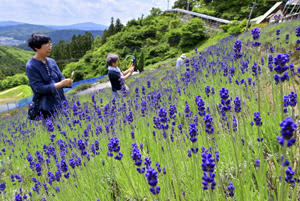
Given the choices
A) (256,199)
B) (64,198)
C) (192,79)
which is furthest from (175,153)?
(192,79)

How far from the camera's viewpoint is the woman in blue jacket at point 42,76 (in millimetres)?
3453

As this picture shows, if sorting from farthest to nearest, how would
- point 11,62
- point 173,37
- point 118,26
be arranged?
point 11,62, point 118,26, point 173,37

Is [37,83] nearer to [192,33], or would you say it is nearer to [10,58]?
[192,33]

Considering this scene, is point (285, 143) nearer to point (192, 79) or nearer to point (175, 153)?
point (175, 153)

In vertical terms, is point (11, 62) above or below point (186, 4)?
below

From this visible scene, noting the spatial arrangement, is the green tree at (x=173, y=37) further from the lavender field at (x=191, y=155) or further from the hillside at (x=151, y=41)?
the lavender field at (x=191, y=155)

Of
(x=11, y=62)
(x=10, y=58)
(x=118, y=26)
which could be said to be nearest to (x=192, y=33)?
(x=118, y=26)

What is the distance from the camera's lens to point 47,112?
4051 mm

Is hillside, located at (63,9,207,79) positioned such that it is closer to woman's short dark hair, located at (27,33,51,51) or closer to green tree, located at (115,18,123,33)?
green tree, located at (115,18,123,33)

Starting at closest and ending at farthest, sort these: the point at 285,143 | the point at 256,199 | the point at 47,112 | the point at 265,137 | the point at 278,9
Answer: the point at 285,143 → the point at 256,199 → the point at 265,137 → the point at 47,112 → the point at 278,9

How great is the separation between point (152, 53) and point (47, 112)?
28.5 m

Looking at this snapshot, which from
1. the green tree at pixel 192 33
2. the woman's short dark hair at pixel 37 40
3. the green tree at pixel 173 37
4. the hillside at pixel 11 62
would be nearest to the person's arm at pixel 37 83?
the woman's short dark hair at pixel 37 40

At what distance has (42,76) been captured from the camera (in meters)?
3.54

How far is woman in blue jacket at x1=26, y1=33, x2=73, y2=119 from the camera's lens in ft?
11.3
